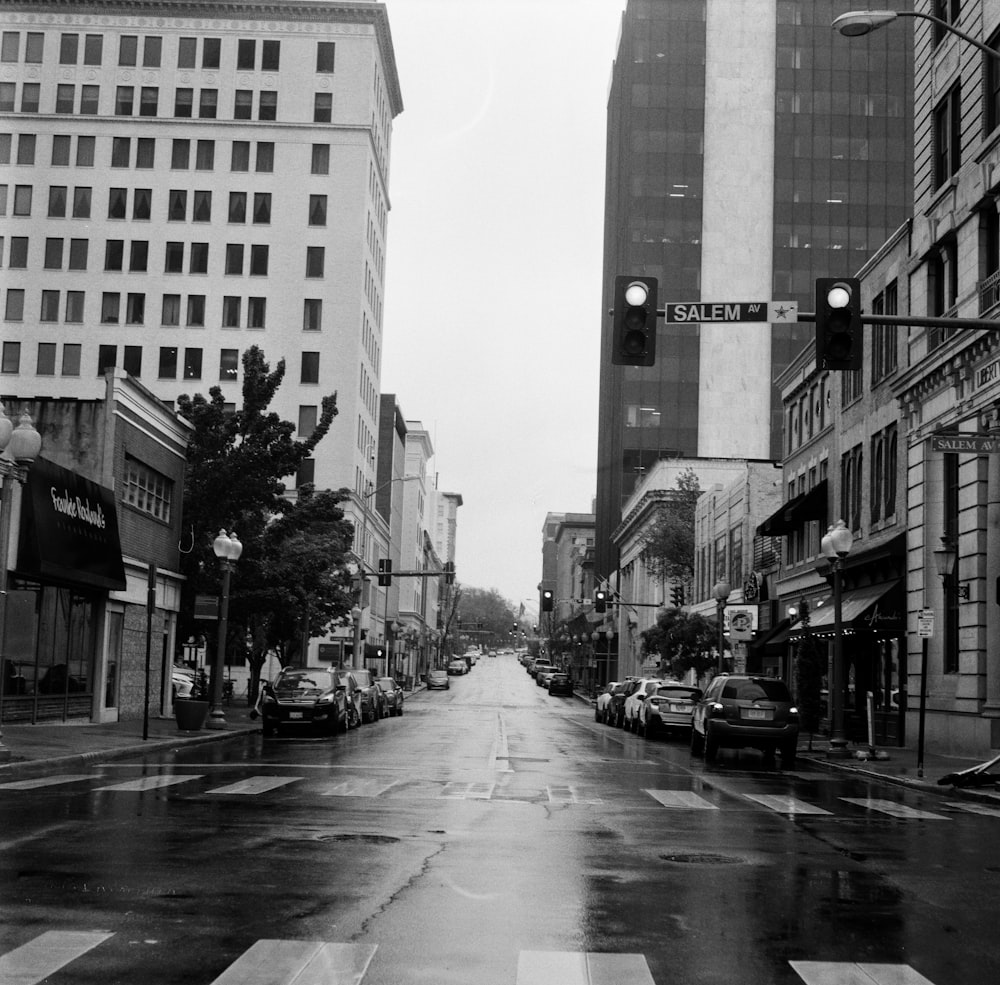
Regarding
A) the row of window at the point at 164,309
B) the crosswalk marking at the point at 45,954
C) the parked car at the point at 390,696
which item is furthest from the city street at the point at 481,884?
the row of window at the point at 164,309

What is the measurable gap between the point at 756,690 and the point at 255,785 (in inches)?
499

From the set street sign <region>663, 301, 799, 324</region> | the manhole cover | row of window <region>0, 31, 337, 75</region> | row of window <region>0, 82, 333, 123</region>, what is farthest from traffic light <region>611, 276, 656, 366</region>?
row of window <region>0, 31, 337, 75</region>

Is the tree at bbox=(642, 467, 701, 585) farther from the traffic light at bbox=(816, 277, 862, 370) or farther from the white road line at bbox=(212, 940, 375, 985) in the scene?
the white road line at bbox=(212, 940, 375, 985)

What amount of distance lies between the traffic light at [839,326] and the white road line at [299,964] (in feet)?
35.1

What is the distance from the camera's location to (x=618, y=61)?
113938 millimetres

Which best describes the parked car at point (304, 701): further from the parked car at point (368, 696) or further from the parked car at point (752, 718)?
the parked car at point (752, 718)

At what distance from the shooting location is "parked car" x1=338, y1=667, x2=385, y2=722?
4191 cm

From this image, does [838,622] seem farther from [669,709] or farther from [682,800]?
[682,800]

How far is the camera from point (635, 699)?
130ft

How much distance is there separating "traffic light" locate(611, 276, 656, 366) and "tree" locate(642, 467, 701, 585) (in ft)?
194

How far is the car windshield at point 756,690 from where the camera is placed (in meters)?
27.0

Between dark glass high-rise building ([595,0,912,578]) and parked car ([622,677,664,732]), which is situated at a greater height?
dark glass high-rise building ([595,0,912,578])

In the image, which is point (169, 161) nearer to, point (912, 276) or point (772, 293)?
point (772, 293)

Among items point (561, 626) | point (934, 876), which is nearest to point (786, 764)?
point (934, 876)
